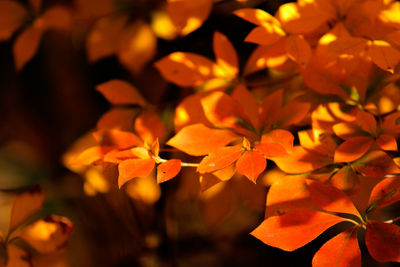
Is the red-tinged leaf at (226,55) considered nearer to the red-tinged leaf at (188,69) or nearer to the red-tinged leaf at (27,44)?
the red-tinged leaf at (188,69)

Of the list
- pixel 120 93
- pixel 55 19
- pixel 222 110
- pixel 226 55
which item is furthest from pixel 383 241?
pixel 55 19

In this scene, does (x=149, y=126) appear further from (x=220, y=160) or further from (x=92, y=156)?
(x=220, y=160)

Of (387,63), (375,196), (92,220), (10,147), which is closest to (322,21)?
(387,63)

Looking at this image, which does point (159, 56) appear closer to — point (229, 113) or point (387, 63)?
point (229, 113)

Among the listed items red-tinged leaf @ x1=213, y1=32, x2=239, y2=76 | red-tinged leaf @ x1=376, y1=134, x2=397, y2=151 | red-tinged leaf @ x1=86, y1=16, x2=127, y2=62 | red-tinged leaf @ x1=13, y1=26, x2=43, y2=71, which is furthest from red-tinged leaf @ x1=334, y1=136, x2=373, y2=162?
red-tinged leaf @ x1=13, y1=26, x2=43, y2=71

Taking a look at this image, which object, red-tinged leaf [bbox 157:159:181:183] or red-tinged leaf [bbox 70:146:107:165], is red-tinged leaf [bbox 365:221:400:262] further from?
red-tinged leaf [bbox 70:146:107:165]

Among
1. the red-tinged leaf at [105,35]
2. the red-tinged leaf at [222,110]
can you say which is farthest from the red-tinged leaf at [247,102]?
the red-tinged leaf at [105,35]
